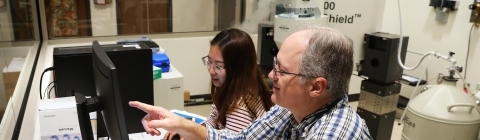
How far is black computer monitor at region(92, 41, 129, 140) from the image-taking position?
34.5 inches

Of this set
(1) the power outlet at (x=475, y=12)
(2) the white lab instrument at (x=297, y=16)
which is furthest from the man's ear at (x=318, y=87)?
(1) the power outlet at (x=475, y=12)

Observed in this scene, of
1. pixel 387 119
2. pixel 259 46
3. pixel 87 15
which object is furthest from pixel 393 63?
pixel 87 15

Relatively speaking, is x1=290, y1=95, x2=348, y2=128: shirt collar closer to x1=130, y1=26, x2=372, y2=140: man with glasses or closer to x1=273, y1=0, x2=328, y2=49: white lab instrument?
x1=130, y1=26, x2=372, y2=140: man with glasses

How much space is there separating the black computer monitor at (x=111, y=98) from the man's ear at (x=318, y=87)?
46cm

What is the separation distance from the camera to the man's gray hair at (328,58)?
93 centimetres

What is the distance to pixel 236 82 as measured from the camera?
1.56 meters

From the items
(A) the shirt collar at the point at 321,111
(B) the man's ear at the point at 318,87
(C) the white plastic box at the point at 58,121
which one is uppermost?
(B) the man's ear at the point at 318,87

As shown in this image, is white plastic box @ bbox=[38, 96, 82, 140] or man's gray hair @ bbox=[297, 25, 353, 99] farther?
white plastic box @ bbox=[38, 96, 82, 140]

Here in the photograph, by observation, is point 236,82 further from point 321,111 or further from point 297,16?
point 297,16

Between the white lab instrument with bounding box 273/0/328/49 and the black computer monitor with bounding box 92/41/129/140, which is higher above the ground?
the white lab instrument with bounding box 273/0/328/49

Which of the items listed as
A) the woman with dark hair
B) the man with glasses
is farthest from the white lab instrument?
the man with glasses

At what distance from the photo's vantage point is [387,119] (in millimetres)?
2654

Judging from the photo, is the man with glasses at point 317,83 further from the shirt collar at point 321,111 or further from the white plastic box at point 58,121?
the white plastic box at point 58,121

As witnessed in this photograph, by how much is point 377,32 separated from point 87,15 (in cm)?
231
